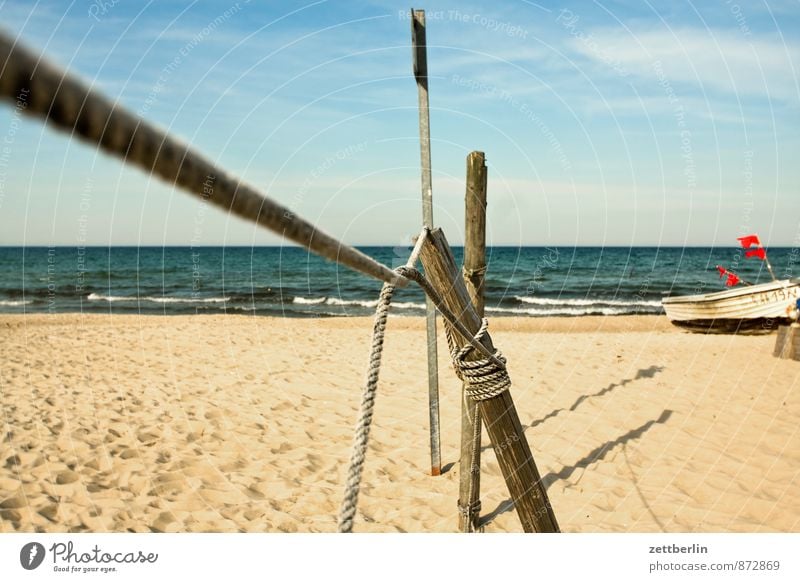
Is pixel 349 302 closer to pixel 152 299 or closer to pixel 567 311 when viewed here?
pixel 152 299

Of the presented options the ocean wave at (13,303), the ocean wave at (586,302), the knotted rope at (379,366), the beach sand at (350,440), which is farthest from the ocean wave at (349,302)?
the knotted rope at (379,366)

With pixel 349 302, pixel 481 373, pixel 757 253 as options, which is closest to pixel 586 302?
pixel 349 302

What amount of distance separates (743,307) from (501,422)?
11.9m

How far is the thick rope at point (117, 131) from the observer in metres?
0.52

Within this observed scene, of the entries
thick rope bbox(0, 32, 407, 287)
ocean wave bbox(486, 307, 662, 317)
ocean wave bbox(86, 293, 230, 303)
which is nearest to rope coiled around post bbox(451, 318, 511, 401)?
thick rope bbox(0, 32, 407, 287)

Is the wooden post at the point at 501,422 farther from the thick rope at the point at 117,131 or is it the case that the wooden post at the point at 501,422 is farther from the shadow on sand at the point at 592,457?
the thick rope at the point at 117,131

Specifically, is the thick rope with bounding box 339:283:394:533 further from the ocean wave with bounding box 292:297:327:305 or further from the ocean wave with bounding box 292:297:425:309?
the ocean wave with bounding box 292:297:327:305

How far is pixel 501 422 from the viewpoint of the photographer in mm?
2699

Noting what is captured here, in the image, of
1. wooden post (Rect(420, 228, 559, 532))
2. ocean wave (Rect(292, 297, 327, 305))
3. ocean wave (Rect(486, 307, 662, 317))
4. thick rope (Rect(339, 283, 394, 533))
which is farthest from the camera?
ocean wave (Rect(292, 297, 327, 305))

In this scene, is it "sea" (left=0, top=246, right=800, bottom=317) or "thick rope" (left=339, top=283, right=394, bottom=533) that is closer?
"thick rope" (left=339, top=283, right=394, bottom=533)

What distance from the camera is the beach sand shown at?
392cm

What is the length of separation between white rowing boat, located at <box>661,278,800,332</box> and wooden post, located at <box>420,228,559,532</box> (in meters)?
11.3
